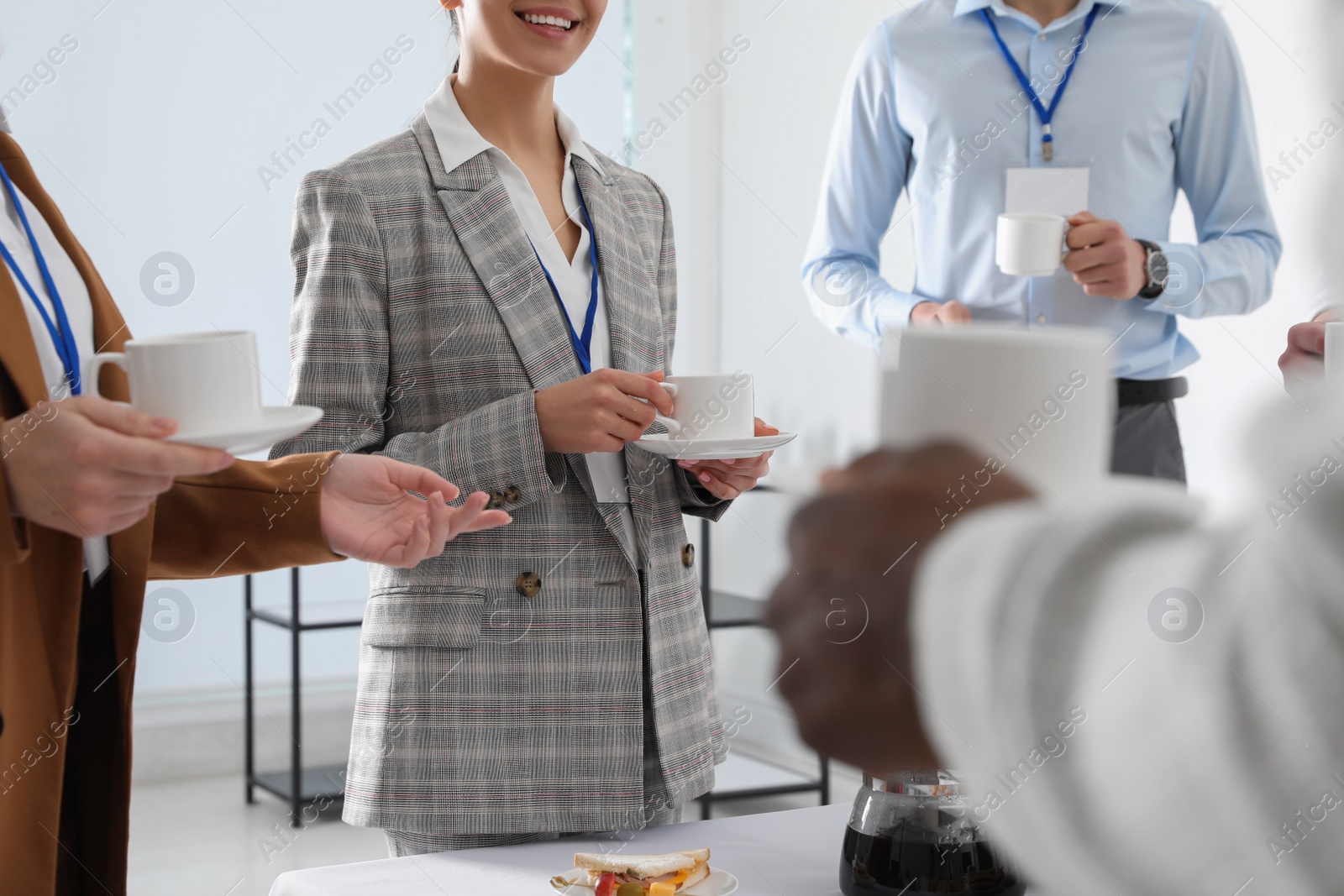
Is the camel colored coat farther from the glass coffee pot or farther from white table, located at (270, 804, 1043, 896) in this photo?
the glass coffee pot

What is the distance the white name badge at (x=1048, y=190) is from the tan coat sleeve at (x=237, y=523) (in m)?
1.17

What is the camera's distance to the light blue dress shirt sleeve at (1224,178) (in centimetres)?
168

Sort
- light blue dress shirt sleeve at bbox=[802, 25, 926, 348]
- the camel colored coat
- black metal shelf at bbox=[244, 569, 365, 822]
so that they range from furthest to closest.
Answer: black metal shelf at bbox=[244, 569, 365, 822]
light blue dress shirt sleeve at bbox=[802, 25, 926, 348]
the camel colored coat

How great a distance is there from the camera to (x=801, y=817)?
114cm

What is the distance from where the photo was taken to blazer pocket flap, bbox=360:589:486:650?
3.90 feet

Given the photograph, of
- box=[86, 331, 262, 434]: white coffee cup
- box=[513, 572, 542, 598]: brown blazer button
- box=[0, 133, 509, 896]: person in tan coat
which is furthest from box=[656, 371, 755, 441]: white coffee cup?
box=[86, 331, 262, 434]: white coffee cup

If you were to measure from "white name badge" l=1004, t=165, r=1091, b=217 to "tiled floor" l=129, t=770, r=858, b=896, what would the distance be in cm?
166

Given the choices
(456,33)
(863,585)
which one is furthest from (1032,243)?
(863,585)

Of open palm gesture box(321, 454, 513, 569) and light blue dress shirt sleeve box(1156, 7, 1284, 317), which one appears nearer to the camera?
open palm gesture box(321, 454, 513, 569)

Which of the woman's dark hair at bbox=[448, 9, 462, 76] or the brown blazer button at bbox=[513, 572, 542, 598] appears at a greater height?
the woman's dark hair at bbox=[448, 9, 462, 76]

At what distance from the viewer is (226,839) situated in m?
3.05

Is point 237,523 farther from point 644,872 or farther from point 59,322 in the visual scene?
point 644,872

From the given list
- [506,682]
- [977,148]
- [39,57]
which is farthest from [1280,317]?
[39,57]

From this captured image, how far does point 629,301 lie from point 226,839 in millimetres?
2370
